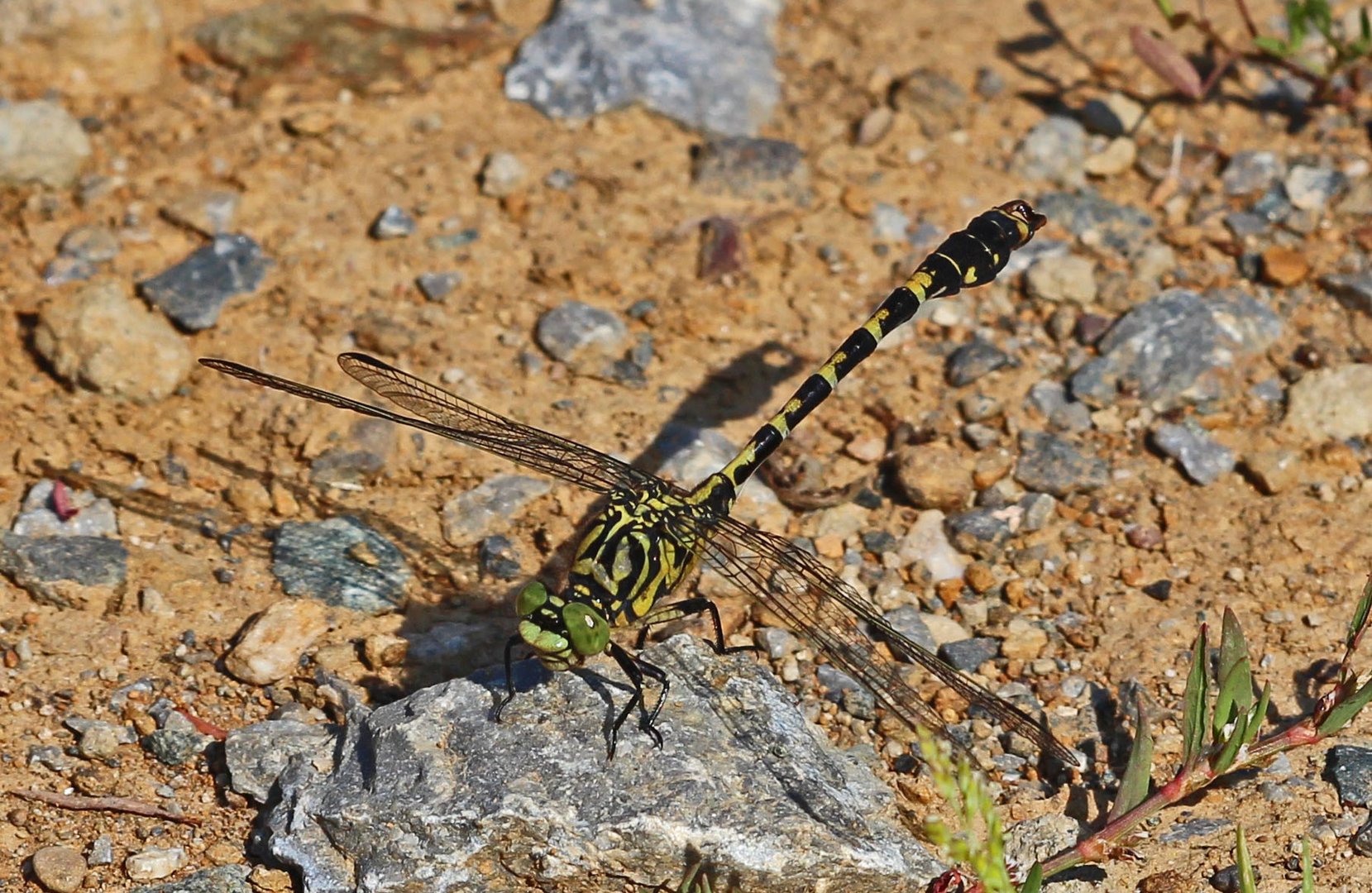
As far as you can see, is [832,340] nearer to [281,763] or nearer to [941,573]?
[941,573]

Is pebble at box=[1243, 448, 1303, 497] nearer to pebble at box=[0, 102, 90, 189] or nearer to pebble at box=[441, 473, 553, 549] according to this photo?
pebble at box=[441, 473, 553, 549]

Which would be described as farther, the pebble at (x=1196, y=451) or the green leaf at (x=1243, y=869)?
the pebble at (x=1196, y=451)

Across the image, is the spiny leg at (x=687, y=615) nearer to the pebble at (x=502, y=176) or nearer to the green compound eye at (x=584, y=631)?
the green compound eye at (x=584, y=631)

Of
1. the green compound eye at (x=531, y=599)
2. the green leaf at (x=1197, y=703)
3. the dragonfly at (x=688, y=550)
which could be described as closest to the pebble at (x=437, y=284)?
the dragonfly at (x=688, y=550)

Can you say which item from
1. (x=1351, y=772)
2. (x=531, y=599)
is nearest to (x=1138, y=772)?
(x=1351, y=772)

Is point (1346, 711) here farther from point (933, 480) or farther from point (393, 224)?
point (393, 224)

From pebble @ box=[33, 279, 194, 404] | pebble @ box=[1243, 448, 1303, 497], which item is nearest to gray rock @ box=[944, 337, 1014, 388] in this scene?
pebble @ box=[1243, 448, 1303, 497]

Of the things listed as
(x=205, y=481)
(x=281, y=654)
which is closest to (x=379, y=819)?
(x=281, y=654)

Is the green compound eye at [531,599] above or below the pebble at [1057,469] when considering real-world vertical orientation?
below
